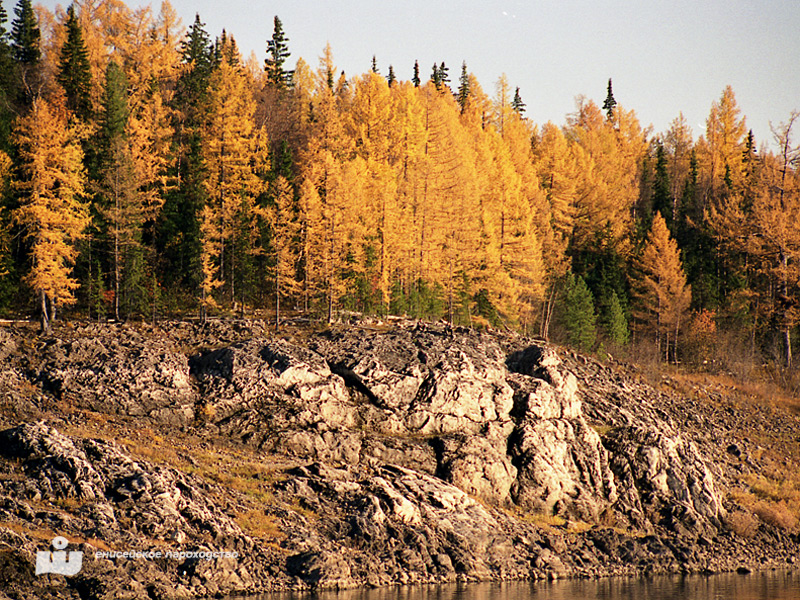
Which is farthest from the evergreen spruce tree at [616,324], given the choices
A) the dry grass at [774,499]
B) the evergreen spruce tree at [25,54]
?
the evergreen spruce tree at [25,54]

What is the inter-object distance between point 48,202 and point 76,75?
24.8m

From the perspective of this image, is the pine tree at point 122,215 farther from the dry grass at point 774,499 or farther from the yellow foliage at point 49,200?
the dry grass at point 774,499

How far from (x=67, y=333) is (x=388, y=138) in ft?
107

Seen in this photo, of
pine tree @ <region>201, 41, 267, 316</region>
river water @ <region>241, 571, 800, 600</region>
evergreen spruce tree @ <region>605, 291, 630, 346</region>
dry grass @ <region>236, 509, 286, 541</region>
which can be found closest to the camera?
river water @ <region>241, 571, 800, 600</region>

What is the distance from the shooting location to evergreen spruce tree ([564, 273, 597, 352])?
67.5m

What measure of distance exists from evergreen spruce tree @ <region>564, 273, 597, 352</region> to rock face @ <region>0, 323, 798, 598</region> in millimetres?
16385

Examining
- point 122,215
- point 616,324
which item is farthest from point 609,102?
point 122,215

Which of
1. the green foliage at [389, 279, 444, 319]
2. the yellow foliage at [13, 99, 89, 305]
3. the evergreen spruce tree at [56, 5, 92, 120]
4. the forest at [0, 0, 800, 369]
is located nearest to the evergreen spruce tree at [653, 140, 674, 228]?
the forest at [0, 0, 800, 369]

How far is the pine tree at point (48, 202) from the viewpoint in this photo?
43344 mm

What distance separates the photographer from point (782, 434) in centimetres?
5684

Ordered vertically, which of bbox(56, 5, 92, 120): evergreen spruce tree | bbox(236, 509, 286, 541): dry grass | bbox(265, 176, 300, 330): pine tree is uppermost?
bbox(56, 5, 92, 120): evergreen spruce tree

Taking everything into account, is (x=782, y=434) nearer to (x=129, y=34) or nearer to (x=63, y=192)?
(x=63, y=192)

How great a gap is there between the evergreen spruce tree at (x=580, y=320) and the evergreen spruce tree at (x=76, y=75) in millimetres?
41739

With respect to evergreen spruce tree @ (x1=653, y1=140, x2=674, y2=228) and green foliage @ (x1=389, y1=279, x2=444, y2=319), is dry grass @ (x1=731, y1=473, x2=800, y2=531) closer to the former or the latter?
green foliage @ (x1=389, y1=279, x2=444, y2=319)
